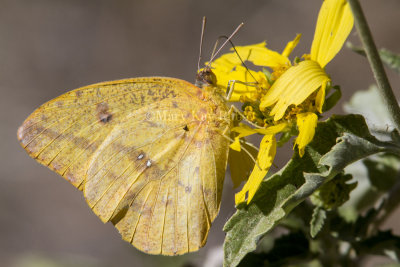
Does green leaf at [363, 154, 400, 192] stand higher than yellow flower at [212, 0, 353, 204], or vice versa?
yellow flower at [212, 0, 353, 204]

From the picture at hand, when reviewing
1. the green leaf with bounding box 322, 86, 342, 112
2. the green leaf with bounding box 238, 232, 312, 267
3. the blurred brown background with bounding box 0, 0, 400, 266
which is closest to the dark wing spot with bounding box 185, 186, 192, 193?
the green leaf with bounding box 238, 232, 312, 267

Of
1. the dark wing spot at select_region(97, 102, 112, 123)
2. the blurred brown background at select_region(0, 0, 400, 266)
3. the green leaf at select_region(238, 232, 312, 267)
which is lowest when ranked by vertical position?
the blurred brown background at select_region(0, 0, 400, 266)

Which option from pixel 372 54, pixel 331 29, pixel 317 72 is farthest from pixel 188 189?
pixel 372 54

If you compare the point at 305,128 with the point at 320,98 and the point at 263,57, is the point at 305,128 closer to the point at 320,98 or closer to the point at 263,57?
the point at 320,98

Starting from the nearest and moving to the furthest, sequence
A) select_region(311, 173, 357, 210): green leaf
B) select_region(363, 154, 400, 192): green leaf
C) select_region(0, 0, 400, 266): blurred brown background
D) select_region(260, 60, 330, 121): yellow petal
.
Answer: select_region(260, 60, 330, 121): yellow petal < select_region(311, 173, 357, 210): green leaf < select_region(363, 154, 400, 192): green leaf < select_region(0, 0, 400, 266): blurred brown background

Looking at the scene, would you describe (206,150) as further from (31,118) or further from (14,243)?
(14,243)

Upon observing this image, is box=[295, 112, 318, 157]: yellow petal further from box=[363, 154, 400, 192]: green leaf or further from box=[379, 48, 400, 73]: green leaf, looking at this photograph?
box=[363, 154, 400, 192]: green leaf
